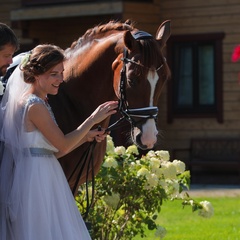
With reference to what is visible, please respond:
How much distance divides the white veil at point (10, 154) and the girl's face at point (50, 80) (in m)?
0.11

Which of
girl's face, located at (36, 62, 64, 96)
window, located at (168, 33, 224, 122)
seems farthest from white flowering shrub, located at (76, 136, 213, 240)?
window, located at (168, 33, 224, 122)

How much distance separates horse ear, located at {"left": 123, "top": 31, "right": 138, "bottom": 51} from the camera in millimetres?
5672

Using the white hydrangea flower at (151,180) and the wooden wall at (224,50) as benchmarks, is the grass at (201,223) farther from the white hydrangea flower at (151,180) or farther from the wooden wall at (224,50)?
the wooden wall at (224,50)

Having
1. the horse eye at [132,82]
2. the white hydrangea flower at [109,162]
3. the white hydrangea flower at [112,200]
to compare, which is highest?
the horse eye at [132,82]

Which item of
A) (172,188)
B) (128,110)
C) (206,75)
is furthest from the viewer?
(206,75)

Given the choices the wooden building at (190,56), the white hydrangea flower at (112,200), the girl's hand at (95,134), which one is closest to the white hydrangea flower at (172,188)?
the white hydrangea flower at (112,200)

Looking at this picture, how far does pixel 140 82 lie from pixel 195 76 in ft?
42.4

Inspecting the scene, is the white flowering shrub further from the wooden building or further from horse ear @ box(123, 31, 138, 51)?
the wooden building

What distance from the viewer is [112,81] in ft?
19.4

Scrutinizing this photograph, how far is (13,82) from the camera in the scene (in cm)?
535

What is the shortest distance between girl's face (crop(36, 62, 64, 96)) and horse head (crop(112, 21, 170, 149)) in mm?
589

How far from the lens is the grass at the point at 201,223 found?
9297mm

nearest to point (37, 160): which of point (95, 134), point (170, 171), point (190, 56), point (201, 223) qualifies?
point (95, 134)

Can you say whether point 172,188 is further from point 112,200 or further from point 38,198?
point 38,198
